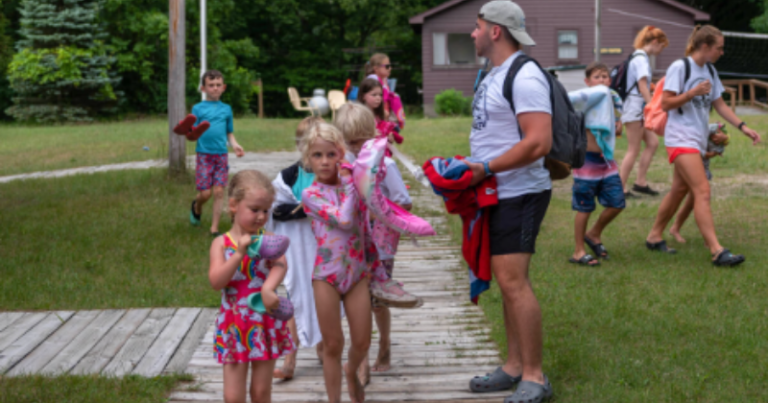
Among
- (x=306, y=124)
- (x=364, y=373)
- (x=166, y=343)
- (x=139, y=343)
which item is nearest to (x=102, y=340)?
(x=139, y=343)

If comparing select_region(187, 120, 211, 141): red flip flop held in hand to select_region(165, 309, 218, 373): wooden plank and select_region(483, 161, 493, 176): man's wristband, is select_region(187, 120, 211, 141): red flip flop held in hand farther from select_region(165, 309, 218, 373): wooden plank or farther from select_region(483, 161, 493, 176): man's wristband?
select_region(483, 161, 493, 176): man's wristband

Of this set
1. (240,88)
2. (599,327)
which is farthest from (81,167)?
(240,88)

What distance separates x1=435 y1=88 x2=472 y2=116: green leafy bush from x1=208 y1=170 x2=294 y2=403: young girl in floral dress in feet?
93.1

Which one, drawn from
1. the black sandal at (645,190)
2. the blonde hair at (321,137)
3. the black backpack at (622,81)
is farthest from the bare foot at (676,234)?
the blonde hair at (321,137)

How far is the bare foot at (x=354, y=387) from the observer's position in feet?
13.5

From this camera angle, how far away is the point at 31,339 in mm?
5516

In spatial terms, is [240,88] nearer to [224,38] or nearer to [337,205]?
[224,38]

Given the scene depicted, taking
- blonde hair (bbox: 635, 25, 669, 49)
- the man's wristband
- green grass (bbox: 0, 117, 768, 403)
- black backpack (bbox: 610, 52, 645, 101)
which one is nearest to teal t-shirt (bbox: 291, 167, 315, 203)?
the man's wristband

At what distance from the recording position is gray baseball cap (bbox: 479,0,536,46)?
4.08 m

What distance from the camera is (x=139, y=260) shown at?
26.0 ft

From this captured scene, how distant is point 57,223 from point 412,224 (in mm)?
7034

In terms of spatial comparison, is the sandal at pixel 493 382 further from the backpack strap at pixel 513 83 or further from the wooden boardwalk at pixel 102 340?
the wooden boardwalk at pixel 102 340

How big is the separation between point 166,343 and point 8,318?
147cm

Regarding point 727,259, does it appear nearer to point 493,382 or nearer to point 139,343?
point 493,382
